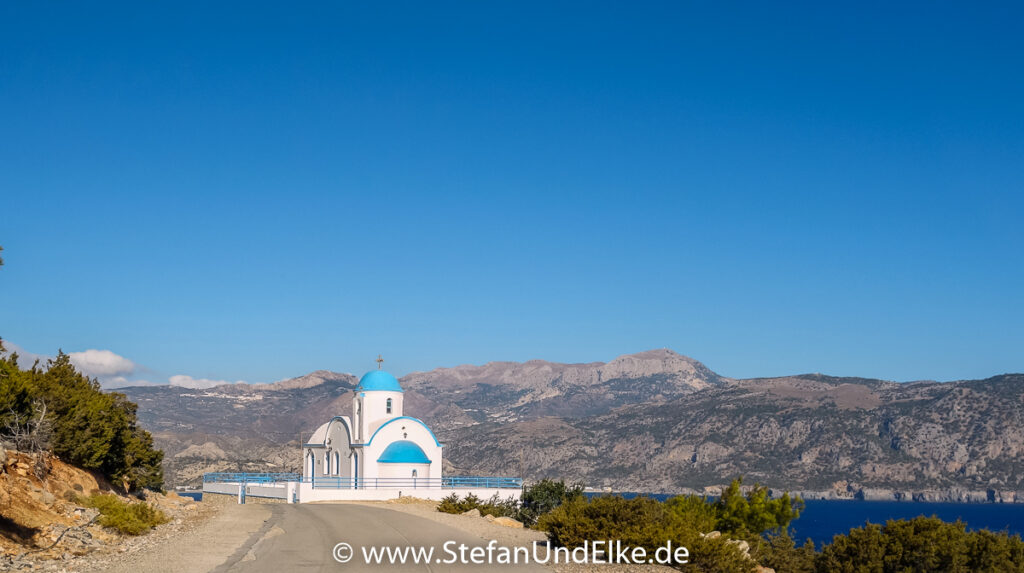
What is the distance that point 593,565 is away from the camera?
1622cm

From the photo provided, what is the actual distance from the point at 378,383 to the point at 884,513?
101 meters

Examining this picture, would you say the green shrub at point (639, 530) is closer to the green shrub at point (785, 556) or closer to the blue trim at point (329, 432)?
the green shrub at point (785, 556)

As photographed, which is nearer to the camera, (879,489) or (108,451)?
(108,451)

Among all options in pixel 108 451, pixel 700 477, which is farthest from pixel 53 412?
pixel 700 477

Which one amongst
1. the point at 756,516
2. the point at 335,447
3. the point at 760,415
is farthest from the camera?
the point at 760,415

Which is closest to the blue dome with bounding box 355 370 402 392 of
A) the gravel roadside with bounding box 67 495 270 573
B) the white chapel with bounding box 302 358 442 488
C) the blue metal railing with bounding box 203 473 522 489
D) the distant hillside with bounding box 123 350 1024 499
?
the white chapel with bounding box 302 358 442 488

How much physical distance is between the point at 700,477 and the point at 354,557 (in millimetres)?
149228

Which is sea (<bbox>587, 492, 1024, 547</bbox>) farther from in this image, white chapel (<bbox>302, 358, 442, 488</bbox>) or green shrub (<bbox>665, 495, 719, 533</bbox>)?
green shrub (<bbox>665, 495, 719, 533</bbox>)

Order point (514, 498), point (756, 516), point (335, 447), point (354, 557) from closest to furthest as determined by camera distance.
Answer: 1. point (354, 557)
2. point (756, 516)
3. point (514, 498)
4. point (335, 447)

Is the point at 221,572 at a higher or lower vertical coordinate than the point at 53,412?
lower

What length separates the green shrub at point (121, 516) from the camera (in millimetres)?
19906

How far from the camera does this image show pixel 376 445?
1815 inches

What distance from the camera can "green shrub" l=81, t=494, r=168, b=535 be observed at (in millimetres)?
19906

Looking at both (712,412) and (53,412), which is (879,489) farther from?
(53,412)
